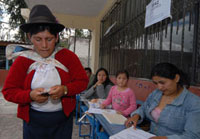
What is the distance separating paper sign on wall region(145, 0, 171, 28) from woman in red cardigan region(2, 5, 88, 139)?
54.7 inches

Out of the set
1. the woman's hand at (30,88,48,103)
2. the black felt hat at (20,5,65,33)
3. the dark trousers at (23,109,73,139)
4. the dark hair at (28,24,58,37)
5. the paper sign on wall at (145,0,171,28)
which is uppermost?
the paper sign on wall at (145,0,171,28)

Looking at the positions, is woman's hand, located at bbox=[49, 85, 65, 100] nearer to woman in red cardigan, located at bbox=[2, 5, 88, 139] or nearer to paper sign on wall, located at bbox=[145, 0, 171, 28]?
woman in red cardigan, located at bbox=[2, 5, 88, 139]

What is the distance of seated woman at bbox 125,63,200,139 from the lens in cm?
118

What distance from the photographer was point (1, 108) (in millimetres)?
5273

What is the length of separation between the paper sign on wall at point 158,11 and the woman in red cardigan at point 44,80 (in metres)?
1.39

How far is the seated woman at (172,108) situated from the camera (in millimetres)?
1183

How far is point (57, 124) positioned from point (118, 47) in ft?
11.5

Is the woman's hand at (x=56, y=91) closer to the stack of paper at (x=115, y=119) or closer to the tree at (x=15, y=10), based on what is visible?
the stack of paper at (x=115, y=119)

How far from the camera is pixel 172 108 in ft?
4.43

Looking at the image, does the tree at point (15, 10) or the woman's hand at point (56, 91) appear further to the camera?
the tree at point (15, 10)

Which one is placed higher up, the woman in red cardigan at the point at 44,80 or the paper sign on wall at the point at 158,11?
the paper sign on wall at the point at 158,11

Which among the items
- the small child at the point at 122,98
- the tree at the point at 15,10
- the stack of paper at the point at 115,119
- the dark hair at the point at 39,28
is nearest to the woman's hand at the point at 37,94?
the dark hair at the point at 39,28

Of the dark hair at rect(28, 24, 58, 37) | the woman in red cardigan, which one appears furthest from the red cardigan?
the dark hair at rect(28, 24, 58, 37)

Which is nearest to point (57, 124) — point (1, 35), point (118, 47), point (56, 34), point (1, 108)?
point (56, 34)
